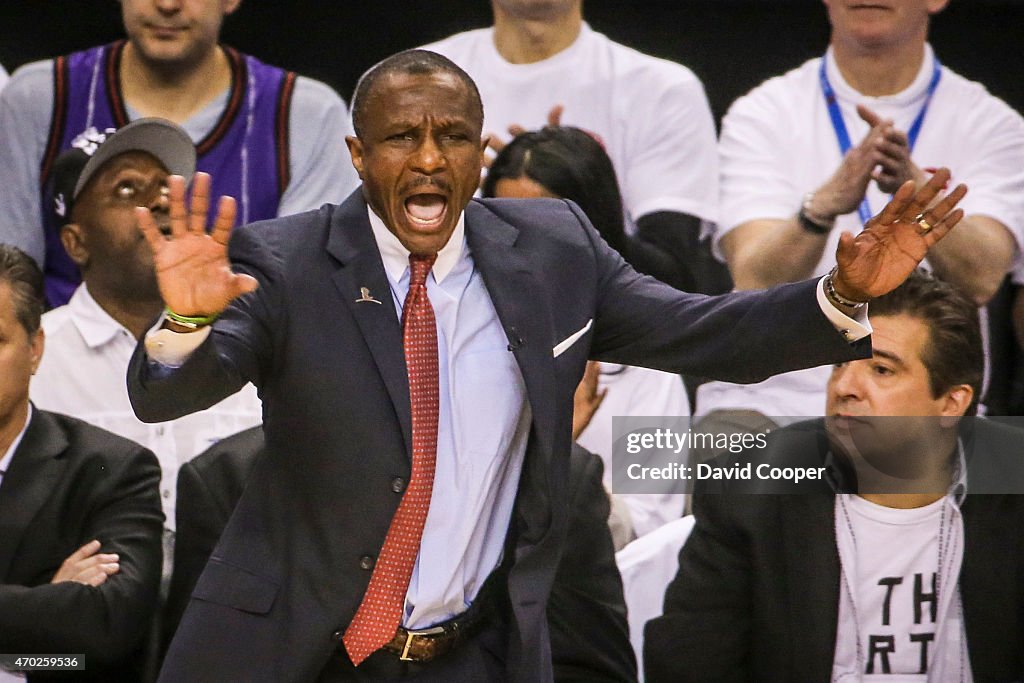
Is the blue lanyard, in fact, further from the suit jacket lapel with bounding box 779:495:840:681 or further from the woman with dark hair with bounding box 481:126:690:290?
the suit jacket lapel with bounding box 779:495:840:681

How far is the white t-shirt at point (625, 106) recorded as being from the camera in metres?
3.79

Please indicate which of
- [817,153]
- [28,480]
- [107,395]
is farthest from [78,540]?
[817,153]

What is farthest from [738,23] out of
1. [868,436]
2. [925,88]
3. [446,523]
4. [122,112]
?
[446,523]

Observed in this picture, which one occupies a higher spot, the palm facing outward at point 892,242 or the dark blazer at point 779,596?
the palm facing outward at point 892,242

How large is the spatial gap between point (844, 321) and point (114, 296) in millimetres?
2132

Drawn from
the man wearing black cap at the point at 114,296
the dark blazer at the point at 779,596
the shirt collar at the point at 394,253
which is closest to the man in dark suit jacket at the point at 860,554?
the dark blazer at the point at 779,596

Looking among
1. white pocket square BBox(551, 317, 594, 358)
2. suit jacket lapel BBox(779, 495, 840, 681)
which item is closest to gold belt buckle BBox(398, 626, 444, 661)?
white pocket square BBox(551, 317, 594, 358)

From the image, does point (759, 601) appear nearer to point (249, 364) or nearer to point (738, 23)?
point (249, 364)

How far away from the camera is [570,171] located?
3.66m

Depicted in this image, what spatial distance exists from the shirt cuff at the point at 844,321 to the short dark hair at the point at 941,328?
1120 mm

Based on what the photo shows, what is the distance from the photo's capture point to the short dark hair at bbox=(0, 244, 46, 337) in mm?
3246

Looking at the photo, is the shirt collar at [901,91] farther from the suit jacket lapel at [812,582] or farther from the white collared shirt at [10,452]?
the white collared shirt at [10,452]

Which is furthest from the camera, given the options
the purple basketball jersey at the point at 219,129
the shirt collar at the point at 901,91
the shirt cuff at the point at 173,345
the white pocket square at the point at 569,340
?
the shirt collar at the point at 901,91

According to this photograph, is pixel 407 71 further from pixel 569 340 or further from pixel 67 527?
pixel 67 527
